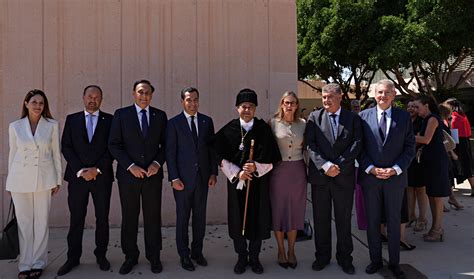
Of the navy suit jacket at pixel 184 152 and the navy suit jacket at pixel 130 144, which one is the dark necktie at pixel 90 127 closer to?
the navy suit jacket at pixel 130 144

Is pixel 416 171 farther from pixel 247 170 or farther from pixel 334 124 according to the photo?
pixel 247 170

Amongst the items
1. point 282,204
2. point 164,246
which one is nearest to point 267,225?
point 282,204

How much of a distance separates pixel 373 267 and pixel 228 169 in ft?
6.09

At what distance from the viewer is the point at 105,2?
6.16 meters

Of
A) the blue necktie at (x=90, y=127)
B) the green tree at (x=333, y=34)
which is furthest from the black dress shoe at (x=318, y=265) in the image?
the green tree at (x=333, y=34)

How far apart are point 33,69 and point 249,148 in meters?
3.63

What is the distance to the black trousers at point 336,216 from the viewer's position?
4473mm

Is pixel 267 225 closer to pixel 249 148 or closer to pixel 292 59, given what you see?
pixel 249 148

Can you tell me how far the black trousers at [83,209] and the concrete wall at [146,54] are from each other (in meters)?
1.72

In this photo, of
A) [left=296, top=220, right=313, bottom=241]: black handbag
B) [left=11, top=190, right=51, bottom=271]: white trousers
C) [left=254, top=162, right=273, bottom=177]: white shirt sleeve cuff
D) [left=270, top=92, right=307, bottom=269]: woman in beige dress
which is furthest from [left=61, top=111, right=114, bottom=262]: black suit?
[left=296, top=220, right=313, bottom=241]: black handbag

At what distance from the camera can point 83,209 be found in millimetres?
4520

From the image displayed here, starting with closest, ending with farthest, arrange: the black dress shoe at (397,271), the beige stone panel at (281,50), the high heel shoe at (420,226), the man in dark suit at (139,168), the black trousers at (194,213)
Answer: the black dress shoe at (397,271) → the man in dark suit at (139,168) → the black trousers at (194,213) → the high heel shoe at (420,226) → the beige stone panel at (281,50)

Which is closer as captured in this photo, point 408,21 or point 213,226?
point 213,226

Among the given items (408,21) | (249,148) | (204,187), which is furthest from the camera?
(408,21)
